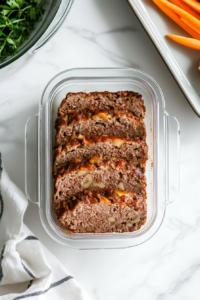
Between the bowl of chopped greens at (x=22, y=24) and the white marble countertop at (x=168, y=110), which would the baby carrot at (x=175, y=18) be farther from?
the bowl of chopped greens at (x=22, y=24)

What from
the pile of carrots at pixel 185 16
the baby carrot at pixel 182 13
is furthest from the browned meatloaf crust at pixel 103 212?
the baby carrot at pixel 182 13

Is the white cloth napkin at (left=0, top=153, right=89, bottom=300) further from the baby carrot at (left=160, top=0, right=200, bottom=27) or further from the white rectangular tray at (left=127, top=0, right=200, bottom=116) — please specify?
the baby carrot at (left=160, top=0, right=200, bottom=27)

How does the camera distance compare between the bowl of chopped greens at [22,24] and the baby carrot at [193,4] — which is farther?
the baby carrot at [193,4]

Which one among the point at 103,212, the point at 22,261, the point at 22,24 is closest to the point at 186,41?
the point at 22,24

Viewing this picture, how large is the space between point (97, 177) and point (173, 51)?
971 millimetres

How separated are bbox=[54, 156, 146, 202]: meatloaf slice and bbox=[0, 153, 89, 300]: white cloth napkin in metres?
0.31

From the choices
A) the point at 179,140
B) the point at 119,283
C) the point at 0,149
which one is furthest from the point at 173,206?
the point at 0,149

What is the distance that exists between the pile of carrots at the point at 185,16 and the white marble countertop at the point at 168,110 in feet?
0.72

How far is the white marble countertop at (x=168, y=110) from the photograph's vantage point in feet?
8.68

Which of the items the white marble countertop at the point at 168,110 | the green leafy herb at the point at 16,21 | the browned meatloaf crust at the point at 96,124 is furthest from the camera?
the white marble countertop at the point at 168,110

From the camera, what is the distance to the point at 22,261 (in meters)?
2.48

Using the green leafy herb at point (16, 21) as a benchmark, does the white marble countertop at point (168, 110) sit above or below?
below

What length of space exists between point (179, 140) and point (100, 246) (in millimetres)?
870

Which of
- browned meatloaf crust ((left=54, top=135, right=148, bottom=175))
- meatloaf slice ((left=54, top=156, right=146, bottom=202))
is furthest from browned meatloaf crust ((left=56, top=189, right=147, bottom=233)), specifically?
browned meatloaf crust ((left=54, top=135, right=148, bottom=175))
